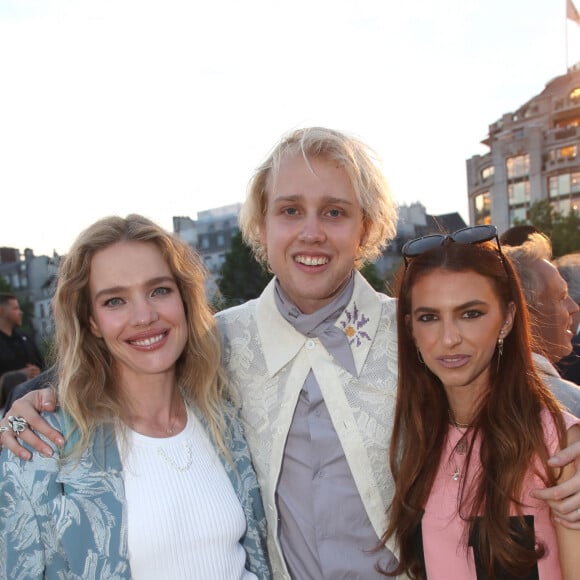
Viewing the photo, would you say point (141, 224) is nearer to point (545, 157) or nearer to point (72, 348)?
point (72, 348)

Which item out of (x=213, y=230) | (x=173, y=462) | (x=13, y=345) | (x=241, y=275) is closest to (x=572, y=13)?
(x=213, y=230)

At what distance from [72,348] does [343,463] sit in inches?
53.3

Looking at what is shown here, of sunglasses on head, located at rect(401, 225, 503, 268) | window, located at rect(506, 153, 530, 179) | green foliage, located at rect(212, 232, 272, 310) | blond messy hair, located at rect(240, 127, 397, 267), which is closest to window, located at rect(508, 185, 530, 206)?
window, located at rect(506, 153, 530, 179)

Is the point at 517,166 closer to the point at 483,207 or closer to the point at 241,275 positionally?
the point at 483,207

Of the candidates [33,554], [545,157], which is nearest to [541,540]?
[33,554]

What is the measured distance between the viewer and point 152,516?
2.26 metres

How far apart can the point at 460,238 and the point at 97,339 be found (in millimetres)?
1716

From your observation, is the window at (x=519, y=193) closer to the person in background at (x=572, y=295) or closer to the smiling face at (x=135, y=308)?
the person in background at (x=572, y=295)

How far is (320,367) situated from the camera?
2.82 meters

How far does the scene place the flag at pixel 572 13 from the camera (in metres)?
53.8

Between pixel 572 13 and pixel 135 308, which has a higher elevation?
pixel 572 13

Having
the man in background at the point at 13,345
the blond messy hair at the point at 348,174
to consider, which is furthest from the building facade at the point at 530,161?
the blond messy hair at the point at 348,174

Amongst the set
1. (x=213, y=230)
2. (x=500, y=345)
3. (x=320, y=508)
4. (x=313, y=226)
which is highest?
(x=213, y=230)

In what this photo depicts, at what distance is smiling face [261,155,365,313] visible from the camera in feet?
9.31
